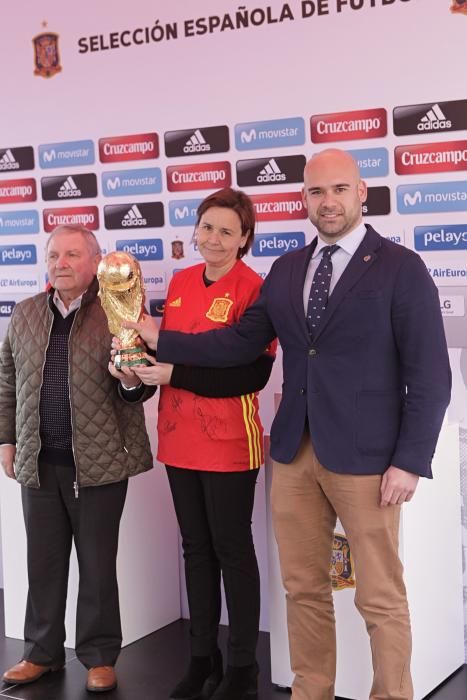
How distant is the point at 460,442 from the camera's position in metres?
3.67

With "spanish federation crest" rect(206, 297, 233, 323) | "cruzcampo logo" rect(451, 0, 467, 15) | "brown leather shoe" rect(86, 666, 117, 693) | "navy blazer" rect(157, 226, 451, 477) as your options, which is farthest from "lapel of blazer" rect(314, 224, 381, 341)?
"brown leather shoe" rect(86, 666, 117, 693)

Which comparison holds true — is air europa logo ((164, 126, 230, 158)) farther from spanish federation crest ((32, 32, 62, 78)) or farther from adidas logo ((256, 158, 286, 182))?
spanish federation crest ((32, 32, 62, 78))

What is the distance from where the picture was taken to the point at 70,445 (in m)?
3.41

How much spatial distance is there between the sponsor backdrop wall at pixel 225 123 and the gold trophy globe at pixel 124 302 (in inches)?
36.0

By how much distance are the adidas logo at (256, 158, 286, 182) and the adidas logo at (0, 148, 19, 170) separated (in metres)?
1.36

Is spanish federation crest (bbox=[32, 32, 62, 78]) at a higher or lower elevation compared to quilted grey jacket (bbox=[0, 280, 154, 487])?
higher

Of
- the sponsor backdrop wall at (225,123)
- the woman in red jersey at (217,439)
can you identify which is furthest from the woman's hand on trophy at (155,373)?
the sponsor backdrop wall at (225,123)

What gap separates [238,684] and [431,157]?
1.96m

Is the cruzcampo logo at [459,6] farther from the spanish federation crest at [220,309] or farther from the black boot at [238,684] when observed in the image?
the black boot at [238,684]

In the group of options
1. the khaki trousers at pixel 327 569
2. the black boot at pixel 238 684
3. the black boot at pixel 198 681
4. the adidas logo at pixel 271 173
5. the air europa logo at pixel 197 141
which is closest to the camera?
the khaki trousers at pixel 327 569

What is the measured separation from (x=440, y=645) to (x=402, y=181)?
1.68 meters

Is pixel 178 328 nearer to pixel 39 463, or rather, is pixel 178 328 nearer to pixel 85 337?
pixel 85 337

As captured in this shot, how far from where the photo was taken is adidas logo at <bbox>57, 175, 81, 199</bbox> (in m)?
4.51

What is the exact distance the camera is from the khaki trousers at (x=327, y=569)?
9.07 ft
